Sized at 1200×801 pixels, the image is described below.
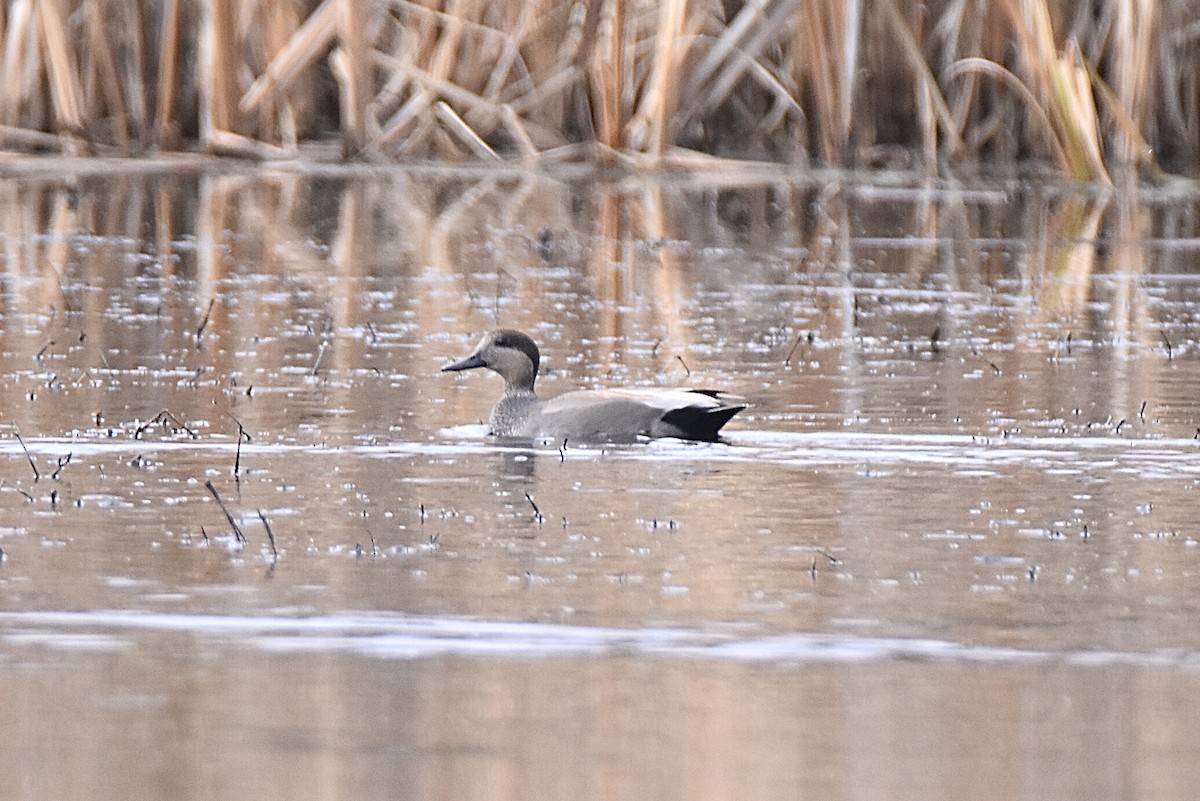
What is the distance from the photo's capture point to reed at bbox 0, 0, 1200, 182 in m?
16.9

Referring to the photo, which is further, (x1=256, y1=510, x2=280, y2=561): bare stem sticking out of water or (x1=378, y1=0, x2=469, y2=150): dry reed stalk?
(x1=378, y1=0, x2=469, y2=150): dry reed stalk

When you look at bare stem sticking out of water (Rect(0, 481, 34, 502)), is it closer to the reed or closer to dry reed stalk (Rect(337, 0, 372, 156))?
the reed

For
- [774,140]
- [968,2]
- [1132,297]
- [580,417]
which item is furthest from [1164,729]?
[774,140]

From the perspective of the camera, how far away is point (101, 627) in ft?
15.6

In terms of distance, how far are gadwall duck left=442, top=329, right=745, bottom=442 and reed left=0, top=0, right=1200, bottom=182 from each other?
29.5ft

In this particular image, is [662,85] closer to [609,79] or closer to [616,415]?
[609,79]

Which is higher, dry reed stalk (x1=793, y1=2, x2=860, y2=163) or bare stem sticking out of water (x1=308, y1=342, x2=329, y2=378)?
dry reed stalk (x1=793, y1=2, x2=860, y2=163)

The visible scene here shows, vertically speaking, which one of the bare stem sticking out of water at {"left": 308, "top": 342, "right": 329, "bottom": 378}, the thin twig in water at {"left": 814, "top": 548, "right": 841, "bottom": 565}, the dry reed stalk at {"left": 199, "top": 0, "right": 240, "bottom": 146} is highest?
the dry reed stalk at {"left": 199, "top": 0, "right": 240, "bottom": 146}

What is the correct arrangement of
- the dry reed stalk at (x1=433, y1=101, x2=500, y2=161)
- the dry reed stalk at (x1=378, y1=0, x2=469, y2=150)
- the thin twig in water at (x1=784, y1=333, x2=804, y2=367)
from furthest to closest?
1. the dry reed stalk at (x1=433, y1=101, x2=500, y2=161)
2. the dry reed stalk at (x1=378, y1=0, x2=469, y2=150)
3. the thin twig in water at (x1=784, y1=333, x2=804, y2=367)

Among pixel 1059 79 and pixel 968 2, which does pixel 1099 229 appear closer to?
pixel 1059 79

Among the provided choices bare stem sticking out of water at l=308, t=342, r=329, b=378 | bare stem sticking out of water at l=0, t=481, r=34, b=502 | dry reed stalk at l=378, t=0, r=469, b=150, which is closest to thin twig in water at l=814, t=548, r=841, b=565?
bare stem sticking out of water at l=0, t=481, r=34, b=502

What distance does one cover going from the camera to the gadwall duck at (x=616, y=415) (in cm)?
730

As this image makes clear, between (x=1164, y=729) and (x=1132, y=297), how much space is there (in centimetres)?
771

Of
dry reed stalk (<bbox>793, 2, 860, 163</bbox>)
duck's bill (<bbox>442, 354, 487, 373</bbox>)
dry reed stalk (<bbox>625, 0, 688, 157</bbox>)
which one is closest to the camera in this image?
duck's bill (<bbox>442, 354, 487, 373</bbox>)
